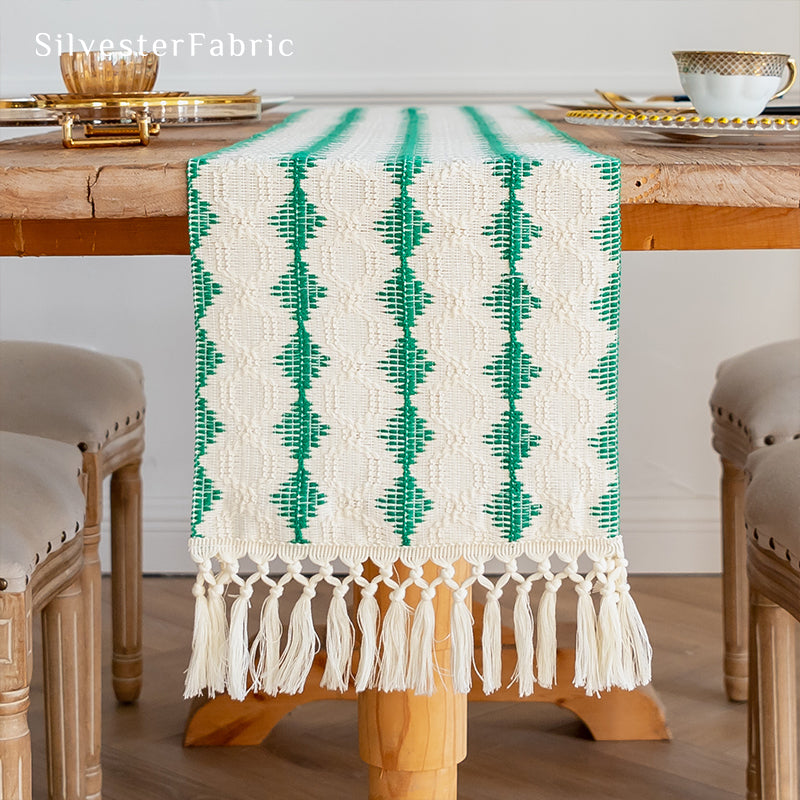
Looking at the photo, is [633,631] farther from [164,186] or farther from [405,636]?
[164,186]

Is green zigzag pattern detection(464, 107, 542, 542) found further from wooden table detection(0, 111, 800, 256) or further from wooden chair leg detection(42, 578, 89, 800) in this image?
wooden chair leg detection(42, 578, 89, 800)

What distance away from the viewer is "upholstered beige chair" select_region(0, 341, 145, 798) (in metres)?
1.30

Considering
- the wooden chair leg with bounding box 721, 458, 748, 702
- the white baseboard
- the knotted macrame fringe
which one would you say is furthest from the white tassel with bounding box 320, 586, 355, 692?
the white baseboard

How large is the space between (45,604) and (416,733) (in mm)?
374

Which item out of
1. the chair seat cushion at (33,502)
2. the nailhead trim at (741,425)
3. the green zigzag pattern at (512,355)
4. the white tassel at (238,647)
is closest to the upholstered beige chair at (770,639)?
the nailhead trim at (741,425)

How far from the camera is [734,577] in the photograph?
5.18ft

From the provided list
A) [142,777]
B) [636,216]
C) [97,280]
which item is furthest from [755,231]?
[97,280]

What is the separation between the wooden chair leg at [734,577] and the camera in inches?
61.5

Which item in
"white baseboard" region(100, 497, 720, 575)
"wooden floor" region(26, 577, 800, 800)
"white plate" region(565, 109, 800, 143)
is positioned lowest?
"wooden floor" region(26, 577, 800, 800)

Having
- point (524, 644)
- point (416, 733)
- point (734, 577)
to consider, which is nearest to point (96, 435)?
point (416, 733)

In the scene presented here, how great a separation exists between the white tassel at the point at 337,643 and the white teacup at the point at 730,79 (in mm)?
543

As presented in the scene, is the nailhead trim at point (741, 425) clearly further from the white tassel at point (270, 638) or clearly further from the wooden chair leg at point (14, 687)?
the wooden chair leg at point (14, 687)

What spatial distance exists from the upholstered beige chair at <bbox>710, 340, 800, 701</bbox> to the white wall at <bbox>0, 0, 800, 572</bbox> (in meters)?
0.56

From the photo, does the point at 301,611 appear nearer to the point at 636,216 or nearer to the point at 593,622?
the point at 593,622
